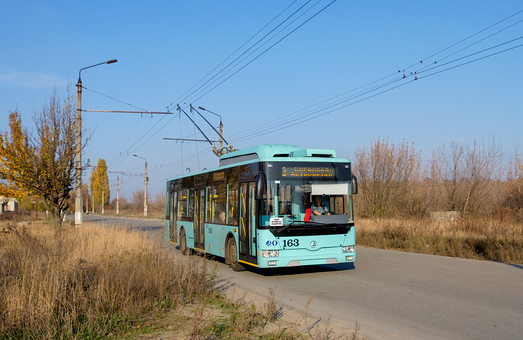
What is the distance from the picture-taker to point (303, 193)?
41.2 ft

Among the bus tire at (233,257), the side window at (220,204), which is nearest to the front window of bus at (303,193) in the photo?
the bus tire at (233,257)

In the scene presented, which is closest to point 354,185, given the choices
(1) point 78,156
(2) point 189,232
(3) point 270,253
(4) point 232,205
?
(3) point 270,253

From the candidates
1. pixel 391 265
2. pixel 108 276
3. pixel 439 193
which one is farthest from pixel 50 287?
pixel 439 193

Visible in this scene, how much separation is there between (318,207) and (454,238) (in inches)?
300

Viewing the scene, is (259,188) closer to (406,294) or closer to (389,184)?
(406,294)

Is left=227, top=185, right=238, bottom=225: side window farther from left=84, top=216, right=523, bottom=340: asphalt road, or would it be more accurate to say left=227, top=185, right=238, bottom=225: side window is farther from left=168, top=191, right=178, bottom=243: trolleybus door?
left=168, top=191, right=178, bottom=243: trolleybus door

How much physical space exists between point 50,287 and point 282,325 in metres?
3.22

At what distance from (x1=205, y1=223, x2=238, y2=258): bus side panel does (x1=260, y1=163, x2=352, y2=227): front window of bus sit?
200cm

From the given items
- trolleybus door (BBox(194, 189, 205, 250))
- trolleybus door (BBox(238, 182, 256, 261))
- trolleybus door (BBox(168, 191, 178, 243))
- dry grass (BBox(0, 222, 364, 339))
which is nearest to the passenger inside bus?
trolleybus door (BBox(238, 182, 256, 261))

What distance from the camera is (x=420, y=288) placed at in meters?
10.6

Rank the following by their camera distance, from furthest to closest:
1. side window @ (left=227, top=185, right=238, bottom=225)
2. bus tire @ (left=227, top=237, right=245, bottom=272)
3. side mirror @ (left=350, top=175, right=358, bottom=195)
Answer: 1. bus tire @ (left=227, top=237, right=245, bottom=272)
2. side window @ (left=227, top=185, right=238, bottom=225)
3. side mirror @ (left=350, top=175, right=358, bottom=195)

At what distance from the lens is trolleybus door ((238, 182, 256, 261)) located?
41.9 ft

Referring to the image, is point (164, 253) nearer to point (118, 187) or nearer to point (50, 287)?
point (50, 287)

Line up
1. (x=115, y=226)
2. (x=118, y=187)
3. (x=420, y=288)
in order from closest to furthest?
(x=420, y=288) → (x=115, y=226) → (x=118, y=187)
